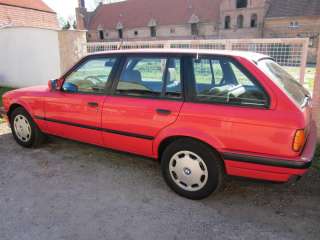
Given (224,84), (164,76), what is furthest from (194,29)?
(224,84)

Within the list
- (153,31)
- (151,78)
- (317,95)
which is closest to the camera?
(151,78)

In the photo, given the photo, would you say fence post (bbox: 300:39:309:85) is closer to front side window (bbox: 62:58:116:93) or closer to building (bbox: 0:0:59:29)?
front side window (bbox: 62:58:116:93)

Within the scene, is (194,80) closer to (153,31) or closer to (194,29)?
(194,29)

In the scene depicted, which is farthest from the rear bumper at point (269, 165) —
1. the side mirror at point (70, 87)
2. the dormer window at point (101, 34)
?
the dormer window at point (101, 34)

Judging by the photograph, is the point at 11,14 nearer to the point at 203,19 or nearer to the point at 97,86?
the point at 97,86

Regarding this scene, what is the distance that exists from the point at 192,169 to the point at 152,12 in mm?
53345

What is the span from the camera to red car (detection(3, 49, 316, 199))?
267 centimetres

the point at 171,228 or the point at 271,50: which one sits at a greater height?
the point at 271,50

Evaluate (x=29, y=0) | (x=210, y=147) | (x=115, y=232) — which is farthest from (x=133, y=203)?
(x=29, y=0)

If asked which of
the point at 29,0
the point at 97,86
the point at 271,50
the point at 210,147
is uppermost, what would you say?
the point at 29,0

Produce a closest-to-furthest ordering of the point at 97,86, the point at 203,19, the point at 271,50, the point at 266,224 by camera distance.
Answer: the point at 266,224 → the point at 97,86 → the point at 271,50 → the point at 203,19

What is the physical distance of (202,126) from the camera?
2.92 metres

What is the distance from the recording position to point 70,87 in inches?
158

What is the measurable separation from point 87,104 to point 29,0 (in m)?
24.3
